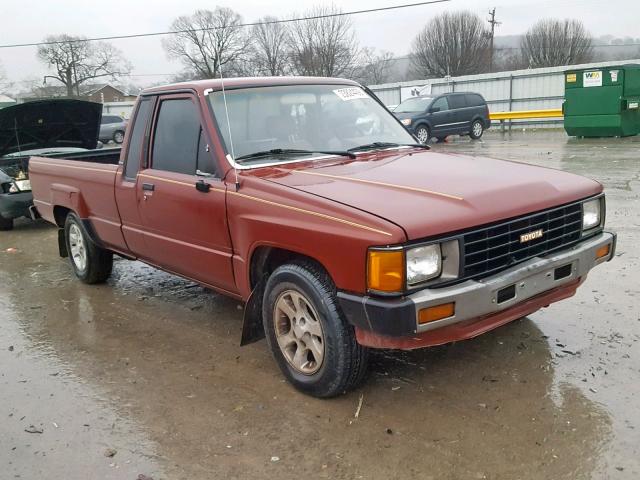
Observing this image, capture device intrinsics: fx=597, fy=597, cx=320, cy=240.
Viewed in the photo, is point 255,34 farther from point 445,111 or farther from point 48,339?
point 48,339

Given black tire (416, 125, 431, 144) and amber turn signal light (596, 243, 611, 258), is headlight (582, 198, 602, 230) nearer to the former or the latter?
amber turn signal light (596, 243, 611, 258)

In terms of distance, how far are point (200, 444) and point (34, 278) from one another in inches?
168

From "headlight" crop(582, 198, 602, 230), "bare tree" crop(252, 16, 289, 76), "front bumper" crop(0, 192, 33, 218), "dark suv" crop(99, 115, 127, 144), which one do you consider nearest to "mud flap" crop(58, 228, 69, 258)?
"front bumper" crop(0, 192, 33, 218)

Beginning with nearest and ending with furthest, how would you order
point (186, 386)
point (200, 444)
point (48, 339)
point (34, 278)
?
1. point (200, 444)
2. point (186, 386)
3. point (48, 339)
4. point (34, 278)

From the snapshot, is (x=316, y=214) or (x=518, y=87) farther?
(x=518, y=87)

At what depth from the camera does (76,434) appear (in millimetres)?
3254

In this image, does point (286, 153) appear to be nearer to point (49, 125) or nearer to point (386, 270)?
point (386, 270)

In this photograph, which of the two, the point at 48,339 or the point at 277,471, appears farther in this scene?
the point at 48,339

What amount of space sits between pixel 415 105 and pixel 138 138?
17064 mm

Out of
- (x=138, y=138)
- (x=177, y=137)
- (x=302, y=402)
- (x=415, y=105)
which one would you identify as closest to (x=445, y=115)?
(x=415, y=105)

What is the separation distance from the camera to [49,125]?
844 centimetres

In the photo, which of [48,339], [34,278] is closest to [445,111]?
[34,278]

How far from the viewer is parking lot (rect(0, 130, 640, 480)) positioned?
288 centimetres

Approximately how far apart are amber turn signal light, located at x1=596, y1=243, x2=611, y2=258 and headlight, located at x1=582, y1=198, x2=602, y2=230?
15 centimetres
